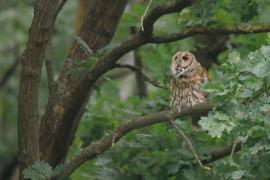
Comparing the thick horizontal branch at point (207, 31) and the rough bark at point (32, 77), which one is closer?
the rough bark at point (32, 77)

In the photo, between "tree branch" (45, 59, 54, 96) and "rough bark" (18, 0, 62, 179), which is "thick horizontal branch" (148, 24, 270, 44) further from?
"tree branch" (45, 59, 54, 96)

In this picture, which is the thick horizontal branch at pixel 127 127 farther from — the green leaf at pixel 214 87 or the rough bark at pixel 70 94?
the rough bark at pixel 70 94

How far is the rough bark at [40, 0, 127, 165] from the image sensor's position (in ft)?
26.3

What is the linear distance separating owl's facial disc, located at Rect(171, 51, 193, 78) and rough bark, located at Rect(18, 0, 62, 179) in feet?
5.81

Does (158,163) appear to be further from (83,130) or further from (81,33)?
(83,130)

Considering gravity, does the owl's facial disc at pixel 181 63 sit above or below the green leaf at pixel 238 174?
above

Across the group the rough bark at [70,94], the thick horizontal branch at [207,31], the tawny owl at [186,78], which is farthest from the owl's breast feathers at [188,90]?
the thick horizontal branch at [207,31]

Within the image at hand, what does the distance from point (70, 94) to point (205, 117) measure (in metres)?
2.61

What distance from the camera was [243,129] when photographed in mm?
5754

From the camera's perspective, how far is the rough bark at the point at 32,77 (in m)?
6.76

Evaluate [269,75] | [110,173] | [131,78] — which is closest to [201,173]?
[110,173]

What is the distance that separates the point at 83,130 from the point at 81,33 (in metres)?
1.65

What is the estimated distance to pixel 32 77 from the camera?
693 centimetres

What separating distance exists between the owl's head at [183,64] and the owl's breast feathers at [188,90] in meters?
0.06
